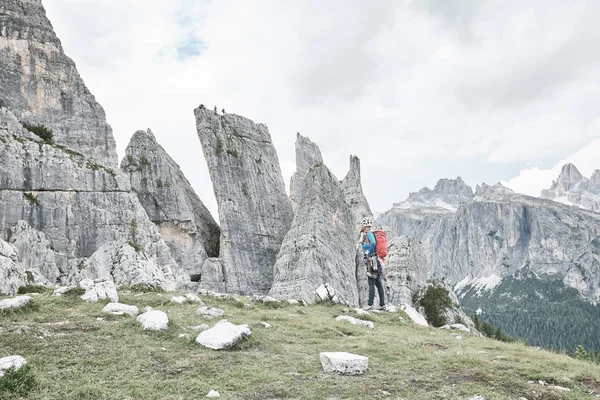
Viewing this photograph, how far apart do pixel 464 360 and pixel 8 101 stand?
63853 mm

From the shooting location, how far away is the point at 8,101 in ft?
191

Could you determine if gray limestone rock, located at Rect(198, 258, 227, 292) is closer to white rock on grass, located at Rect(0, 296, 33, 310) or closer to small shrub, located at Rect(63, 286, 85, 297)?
small shrub, located at Rect(63, 286, 85, 297)

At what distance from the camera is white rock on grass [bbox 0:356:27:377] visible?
8875 mm

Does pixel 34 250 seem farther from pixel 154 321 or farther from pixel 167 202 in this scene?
pixel 154 321

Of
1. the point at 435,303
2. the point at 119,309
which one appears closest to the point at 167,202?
the point at 435,303

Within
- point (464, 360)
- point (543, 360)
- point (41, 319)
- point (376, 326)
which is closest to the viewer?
point (464, 360)

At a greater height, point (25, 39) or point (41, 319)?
point (25, 39)

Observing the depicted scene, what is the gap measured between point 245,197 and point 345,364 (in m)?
60.2

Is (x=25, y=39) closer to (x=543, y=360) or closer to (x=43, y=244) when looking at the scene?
(x=43, y=244)

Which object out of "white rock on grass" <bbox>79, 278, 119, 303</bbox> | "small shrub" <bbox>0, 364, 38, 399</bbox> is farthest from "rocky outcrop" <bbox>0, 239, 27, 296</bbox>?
"small shrub" <bbox>0, 364, 38, 399</bbox>

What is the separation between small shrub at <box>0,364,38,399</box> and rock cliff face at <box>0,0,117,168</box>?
52382 mm

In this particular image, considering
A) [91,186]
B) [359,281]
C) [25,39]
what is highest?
[25,39]

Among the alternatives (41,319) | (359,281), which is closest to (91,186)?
(359,281)

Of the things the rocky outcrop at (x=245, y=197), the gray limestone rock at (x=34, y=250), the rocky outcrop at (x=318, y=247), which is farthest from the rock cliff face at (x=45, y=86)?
the rocky outcrop at (x=318, y=247)
